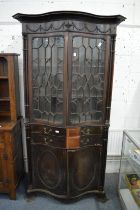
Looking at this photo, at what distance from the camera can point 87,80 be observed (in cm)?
182

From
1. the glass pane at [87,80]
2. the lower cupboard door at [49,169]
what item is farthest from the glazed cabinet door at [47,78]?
the lower cupboard door at [49,169]

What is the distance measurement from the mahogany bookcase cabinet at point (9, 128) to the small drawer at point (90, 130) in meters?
0.76

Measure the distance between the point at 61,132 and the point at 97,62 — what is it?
0.79 m

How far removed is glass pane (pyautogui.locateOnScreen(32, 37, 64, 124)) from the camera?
1.74 meters

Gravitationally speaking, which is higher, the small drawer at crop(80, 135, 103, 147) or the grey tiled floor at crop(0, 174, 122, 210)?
the small drawer at crop(80, 135, 103, 147)

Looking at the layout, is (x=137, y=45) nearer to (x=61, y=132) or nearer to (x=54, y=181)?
(x=61, y=132)

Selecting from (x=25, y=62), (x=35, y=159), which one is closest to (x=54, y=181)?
(x=35, y=159)

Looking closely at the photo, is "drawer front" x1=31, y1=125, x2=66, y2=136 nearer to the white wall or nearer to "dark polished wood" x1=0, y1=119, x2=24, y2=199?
"dark polished wood" x1=0, y1=119, x2=24, y2=199

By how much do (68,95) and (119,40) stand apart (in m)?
1.08

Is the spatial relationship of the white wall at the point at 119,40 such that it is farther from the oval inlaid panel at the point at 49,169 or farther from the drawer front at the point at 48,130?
the oval inlaid panel at the point at 49,169

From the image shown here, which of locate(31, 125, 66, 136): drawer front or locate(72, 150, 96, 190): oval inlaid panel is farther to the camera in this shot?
locate(72, 150, 96, 190): oval inlaid panel

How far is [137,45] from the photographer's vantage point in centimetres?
227

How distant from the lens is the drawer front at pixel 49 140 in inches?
72.9

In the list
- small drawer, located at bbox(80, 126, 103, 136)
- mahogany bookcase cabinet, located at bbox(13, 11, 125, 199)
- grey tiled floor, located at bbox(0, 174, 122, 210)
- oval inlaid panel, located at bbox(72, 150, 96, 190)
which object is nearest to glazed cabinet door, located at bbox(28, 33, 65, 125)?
mahogany bookcase cabinet, located at bbox(13, 11, 125, 199)
